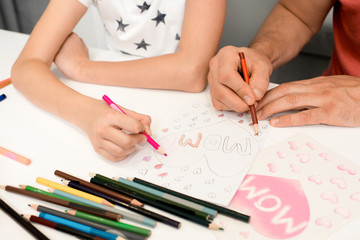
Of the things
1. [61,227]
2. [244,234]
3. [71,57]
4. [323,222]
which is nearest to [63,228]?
[61,227]

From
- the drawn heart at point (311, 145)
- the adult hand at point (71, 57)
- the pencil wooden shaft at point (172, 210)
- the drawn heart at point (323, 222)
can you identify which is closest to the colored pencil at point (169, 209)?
the pencil wooden shaft at point (172, 210)

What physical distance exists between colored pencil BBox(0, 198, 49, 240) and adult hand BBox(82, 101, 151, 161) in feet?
0.48

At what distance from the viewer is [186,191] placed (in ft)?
1.44

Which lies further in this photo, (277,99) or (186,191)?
(277,99)

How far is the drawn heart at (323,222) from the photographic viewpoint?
0.39m

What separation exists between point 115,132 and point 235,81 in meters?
0.23

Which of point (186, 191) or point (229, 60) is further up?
point (229, 60)

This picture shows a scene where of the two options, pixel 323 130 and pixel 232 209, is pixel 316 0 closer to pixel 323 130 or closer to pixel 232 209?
pixel 323 130

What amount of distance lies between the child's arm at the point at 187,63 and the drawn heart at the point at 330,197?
331 millimetres

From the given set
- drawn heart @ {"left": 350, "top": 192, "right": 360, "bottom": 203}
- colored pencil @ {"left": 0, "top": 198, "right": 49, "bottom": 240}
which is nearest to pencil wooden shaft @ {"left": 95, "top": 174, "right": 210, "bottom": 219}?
colored pencil @ {"left": 0, "top": 198, "right": 49, "bottom": 240}

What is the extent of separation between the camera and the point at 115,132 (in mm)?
488

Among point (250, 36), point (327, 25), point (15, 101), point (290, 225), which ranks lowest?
point (15, 101)

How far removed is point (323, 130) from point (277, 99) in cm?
10

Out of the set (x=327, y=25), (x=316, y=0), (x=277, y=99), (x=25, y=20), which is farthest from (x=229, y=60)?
(x=25, y=20)
